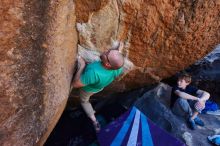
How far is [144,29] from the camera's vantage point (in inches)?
141

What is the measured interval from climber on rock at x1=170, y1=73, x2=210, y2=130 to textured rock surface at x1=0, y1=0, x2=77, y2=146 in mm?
1603

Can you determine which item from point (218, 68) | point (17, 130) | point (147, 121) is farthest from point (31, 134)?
point (218, 68)

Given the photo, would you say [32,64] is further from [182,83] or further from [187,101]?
Result: [187,101]

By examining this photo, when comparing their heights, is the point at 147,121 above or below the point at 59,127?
above

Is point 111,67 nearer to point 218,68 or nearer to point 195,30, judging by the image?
point 195,30

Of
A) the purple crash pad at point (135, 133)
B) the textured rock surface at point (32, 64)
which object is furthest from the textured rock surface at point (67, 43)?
the purple crash pad at point (135, 133)

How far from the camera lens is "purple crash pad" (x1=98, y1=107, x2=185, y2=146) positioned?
3.81m

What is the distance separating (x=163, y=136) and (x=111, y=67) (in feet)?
2.99

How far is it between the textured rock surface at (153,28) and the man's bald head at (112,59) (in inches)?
9.9

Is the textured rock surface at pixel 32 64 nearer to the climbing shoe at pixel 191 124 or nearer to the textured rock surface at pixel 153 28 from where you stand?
the textured rock surface at pixel 153 28

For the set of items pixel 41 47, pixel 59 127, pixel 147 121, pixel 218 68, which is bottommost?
pixel 59 127

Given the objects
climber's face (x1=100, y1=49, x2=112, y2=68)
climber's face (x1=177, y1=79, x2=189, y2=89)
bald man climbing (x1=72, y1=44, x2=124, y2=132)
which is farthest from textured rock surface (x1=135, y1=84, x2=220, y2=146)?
climber's face (x1=100, y1=49, x2=112, y2=68)

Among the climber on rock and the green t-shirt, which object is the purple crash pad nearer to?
the green t-shirt

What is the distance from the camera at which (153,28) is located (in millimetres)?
3596
